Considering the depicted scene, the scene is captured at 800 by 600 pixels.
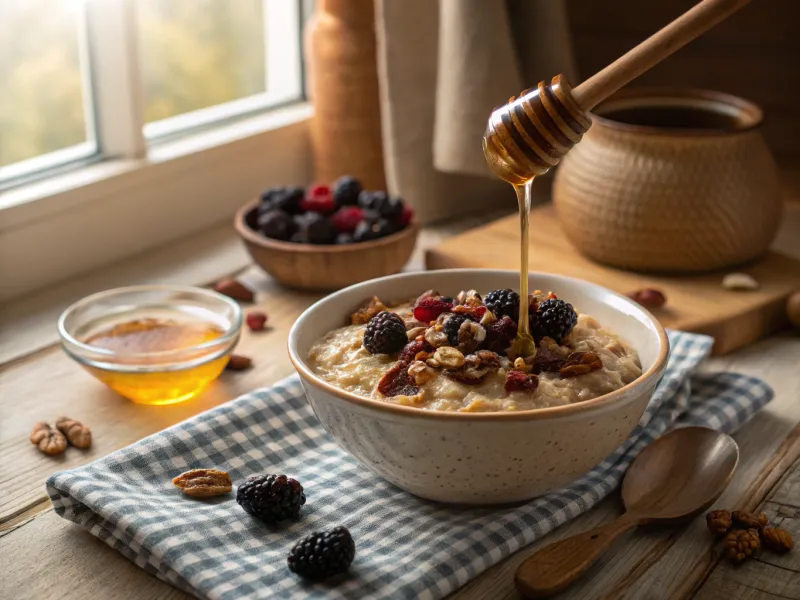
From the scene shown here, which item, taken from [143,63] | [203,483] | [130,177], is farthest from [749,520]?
[143,63]

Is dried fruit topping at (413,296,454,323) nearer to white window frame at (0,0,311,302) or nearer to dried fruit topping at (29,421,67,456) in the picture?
dried fruit topping at (29,421,67,456)

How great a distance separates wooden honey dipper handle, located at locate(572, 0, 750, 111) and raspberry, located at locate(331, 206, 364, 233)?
2.43 ft

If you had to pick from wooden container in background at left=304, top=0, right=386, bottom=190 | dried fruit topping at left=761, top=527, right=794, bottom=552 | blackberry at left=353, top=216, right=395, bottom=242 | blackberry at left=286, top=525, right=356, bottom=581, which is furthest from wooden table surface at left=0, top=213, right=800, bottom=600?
wooden container in background at left=304, top=0, right=386, bottom=190

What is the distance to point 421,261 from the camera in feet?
6.31

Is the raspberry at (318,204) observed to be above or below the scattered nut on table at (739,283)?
above

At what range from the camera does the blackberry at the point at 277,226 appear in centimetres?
172

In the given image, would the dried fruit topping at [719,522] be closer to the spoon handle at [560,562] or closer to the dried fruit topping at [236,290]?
the spoon handle at [560,562]

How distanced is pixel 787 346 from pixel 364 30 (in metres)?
0.98

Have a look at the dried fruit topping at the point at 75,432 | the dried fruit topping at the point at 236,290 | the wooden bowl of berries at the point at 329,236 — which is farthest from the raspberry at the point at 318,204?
the dried fruit topping at the point at 75,432

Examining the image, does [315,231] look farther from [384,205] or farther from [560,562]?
[560,562]

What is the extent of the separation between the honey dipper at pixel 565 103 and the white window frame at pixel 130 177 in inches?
38.3

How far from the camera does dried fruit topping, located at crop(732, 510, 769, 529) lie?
1.08 metres

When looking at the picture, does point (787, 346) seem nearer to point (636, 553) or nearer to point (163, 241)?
point (636, 553)

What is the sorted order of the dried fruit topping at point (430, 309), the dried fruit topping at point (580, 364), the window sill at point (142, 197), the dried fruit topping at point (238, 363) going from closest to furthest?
the dried fruit topping at point (580, 364) < the dried fruit topping at point (430, 309) < the dried fruit topping at point (238, 363) < the window sill at point (142, 197)
